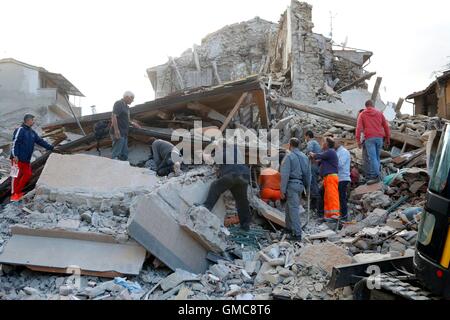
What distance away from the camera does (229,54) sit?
25016mm

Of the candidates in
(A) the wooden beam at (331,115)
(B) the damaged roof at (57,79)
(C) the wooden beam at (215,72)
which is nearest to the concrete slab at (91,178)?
(A) the wooden beam at (331,115)

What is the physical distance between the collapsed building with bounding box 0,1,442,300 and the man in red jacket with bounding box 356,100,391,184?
42 centimetres

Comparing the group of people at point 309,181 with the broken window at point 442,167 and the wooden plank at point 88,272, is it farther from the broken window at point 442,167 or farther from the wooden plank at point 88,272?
the broken window at point 442,167

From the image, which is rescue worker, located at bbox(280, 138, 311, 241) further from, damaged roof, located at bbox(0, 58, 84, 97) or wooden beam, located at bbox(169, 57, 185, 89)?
damaged roof, located at bbox(0, 58, 84, 97)

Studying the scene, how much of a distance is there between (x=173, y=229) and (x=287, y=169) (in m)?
2.17

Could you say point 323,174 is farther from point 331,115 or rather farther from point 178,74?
point 178,74

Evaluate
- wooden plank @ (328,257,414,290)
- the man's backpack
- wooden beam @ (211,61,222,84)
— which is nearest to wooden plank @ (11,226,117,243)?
wooden plank @ (328,257,414,290)

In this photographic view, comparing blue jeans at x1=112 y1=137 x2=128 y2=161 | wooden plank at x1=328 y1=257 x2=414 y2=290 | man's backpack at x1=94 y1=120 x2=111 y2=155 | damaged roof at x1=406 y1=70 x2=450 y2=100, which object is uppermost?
damaged roof at x1=406 y1=70 x2=450 y2=100

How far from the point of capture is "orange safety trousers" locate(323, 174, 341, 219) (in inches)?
284

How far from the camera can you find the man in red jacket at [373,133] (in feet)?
27.2

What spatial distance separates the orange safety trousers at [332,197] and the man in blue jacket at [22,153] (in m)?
5.55
